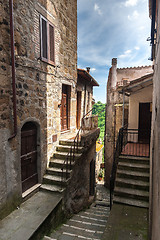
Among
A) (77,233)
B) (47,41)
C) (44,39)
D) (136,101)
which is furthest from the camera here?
(136,101)

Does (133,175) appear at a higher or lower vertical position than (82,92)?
lower

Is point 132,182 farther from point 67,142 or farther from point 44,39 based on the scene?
point 44,39

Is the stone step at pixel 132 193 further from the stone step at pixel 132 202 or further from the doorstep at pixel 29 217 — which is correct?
the doorstep at pixel 29 217

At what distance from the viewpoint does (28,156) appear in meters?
4.63

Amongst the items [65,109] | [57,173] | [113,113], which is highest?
[65,109]

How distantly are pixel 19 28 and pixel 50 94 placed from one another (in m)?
2.29

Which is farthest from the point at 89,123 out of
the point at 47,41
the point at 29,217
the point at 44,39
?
the point at 29,217

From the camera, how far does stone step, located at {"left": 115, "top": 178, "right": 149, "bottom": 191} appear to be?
463cm

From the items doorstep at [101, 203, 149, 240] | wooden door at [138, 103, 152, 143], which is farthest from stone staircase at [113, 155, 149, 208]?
wooden door at [138, 103, 152, 143]

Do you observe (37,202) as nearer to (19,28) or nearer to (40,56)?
(40,56)

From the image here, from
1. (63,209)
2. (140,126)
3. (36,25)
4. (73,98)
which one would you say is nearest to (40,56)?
(36,25)

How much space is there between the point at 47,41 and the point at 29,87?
2.07 metres

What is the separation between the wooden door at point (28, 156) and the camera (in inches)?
175

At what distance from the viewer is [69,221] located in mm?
4812
